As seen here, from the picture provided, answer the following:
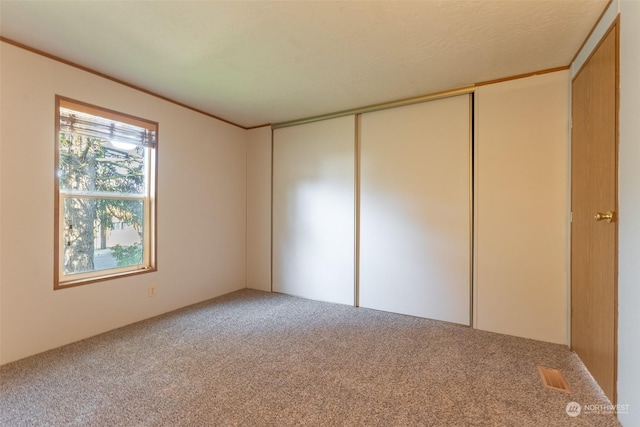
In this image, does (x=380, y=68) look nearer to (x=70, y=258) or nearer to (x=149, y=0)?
(x=149, y=0)

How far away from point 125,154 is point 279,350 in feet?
7.85

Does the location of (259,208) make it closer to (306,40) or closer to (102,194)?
(102,194)

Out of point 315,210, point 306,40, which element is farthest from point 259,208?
point 306,40

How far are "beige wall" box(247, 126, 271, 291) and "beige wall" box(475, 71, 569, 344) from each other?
2593 mm

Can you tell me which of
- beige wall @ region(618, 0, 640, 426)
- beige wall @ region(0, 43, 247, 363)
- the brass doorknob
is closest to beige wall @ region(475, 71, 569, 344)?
the brass doorknob

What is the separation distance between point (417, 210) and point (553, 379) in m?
1.67

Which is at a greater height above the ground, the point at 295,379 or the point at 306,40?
the point at 306,40

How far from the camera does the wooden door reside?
1619 millimetres

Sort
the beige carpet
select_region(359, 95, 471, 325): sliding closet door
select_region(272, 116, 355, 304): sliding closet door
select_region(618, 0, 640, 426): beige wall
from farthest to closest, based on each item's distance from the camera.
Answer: select_region(272, 116, 355, 304): sliding closet door, select_region(359, 95, 471, 325): sliding closet door, the beige carpet, select_region(618, 0, 640, 426): beige wall

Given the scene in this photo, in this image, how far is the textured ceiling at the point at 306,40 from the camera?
1710mm

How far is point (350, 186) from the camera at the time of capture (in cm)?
339

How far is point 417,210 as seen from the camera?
3.00 m

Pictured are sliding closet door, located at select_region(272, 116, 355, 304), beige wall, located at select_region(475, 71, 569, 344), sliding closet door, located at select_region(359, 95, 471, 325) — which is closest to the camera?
beige wall, located at select_region(475, 71, 569, 344)

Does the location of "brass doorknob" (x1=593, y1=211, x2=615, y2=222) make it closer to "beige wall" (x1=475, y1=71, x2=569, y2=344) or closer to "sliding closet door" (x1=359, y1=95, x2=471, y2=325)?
"beige wall" (x1=475, y1=71, x2=569, y2=344)
